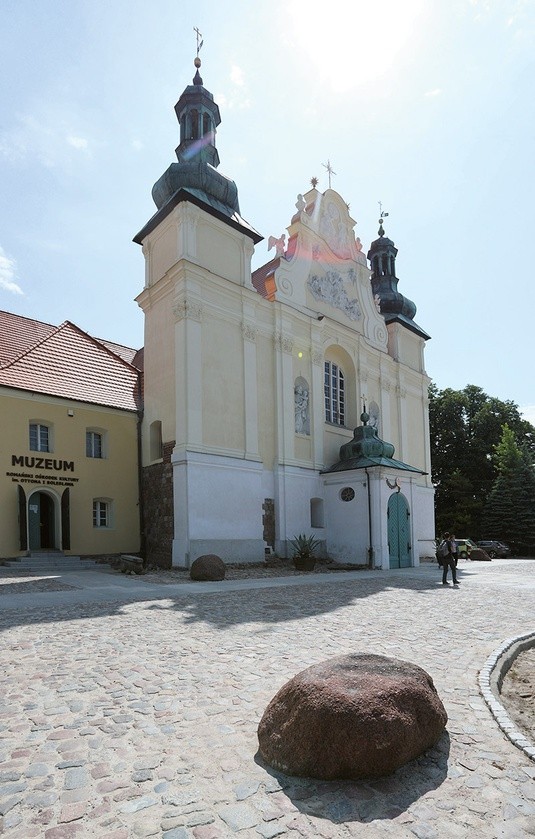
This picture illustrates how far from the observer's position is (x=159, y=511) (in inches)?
853

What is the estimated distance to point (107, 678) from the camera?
5930 millimetres

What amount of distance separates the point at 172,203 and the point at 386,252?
1855cm

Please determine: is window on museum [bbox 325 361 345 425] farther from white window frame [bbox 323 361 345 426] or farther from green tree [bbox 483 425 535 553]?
green tree [bbox 483 425 535 553]

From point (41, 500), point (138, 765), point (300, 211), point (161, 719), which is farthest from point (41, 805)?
point (300, 211)

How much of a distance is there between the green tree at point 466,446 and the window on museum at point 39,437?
32877 mm

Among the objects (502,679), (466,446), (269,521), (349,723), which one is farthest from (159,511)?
(466,446)

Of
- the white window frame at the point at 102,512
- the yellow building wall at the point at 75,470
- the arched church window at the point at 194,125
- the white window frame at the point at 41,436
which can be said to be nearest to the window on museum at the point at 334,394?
the yellow building wall at the point at 75,470

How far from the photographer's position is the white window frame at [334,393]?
91.3ft

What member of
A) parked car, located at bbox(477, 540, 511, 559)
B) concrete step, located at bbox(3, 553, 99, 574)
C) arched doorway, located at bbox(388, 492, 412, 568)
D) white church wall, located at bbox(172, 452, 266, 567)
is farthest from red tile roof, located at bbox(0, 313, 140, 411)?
parked car, located at bbox(477, 540, 511, 559)

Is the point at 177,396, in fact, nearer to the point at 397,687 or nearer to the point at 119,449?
the point at 119,449

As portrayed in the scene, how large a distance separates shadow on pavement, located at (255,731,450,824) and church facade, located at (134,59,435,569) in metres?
16.3

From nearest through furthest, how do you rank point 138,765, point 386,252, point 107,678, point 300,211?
point 138,765
point 107,678
point 300,211
point 386,252

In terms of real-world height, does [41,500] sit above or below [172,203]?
below

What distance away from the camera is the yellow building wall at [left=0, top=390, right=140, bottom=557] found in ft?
66.4
